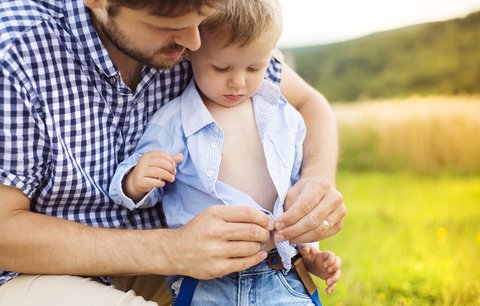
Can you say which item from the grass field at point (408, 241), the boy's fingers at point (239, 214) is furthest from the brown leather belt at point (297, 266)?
the grass field at point (408, 241)

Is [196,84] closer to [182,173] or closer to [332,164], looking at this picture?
[182,173]

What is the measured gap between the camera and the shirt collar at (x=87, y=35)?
2338mm

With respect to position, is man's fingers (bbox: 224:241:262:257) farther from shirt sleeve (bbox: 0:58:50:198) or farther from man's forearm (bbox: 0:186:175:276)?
shirt sleeve (bbox: 0:58:50:198)

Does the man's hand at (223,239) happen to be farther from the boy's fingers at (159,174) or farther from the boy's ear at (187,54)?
the boy's ear at (187,54)

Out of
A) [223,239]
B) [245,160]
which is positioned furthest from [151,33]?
[223,239]

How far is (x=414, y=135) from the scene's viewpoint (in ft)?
20.4

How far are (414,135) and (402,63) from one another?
1.43 meters

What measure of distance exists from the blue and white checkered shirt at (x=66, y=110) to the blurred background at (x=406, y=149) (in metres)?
1.09

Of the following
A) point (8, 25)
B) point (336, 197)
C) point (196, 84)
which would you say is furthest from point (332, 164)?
point (8, 25)

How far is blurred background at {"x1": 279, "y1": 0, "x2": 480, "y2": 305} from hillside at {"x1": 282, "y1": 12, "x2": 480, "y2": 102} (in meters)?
0.01

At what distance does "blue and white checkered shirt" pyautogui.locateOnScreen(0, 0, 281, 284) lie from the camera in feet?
7.20

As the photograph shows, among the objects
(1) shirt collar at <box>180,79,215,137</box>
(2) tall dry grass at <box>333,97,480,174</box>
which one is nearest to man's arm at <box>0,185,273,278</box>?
(1) shirt collar at <box>180,79,215,137</box>

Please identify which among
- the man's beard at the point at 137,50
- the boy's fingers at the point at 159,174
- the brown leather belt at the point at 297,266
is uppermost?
the man's beard at the point at 137,50

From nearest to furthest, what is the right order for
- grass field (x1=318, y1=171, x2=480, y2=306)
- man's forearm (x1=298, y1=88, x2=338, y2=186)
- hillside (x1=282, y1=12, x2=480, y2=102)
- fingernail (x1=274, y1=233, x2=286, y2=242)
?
fingernail (x1=274, y1=233, x2=286, y2=242) → man's forearm (x1=298, y1=88, x2=338, y2=186) → grass field (x1=318, y1=171, x2=480, y2=306) → hillside (x1=282, y1=12, x2=480, y2=102)
